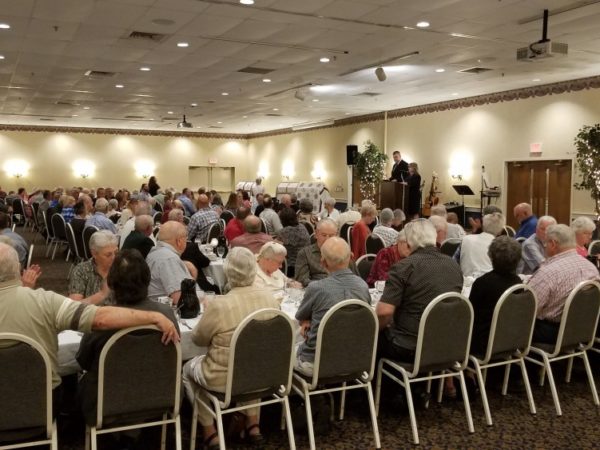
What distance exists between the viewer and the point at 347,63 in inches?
392

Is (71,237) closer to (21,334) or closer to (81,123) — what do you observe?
(21,334)

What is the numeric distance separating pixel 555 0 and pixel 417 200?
8648 millimetres

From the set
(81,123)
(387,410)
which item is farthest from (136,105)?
(387,410)

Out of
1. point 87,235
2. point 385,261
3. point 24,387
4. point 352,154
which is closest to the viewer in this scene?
point 24,387

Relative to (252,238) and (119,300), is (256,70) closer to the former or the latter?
(252,238)

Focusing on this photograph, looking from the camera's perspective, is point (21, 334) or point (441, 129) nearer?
point (21, 334)

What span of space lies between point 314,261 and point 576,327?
7.15 ft

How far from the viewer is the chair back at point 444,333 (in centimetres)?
338

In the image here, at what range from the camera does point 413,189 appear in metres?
14.8

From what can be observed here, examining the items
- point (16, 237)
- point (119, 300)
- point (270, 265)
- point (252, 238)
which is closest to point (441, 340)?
point (270, 265)

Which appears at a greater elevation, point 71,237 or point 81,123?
point 81,123

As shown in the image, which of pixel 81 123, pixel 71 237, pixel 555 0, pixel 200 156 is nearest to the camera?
pixel 555 0

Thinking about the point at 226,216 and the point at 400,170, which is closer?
the point at 226,216

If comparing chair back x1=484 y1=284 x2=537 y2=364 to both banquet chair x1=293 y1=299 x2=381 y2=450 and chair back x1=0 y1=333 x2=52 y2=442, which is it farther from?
chair back x1=0 y1=333 x2=52 y2=442
